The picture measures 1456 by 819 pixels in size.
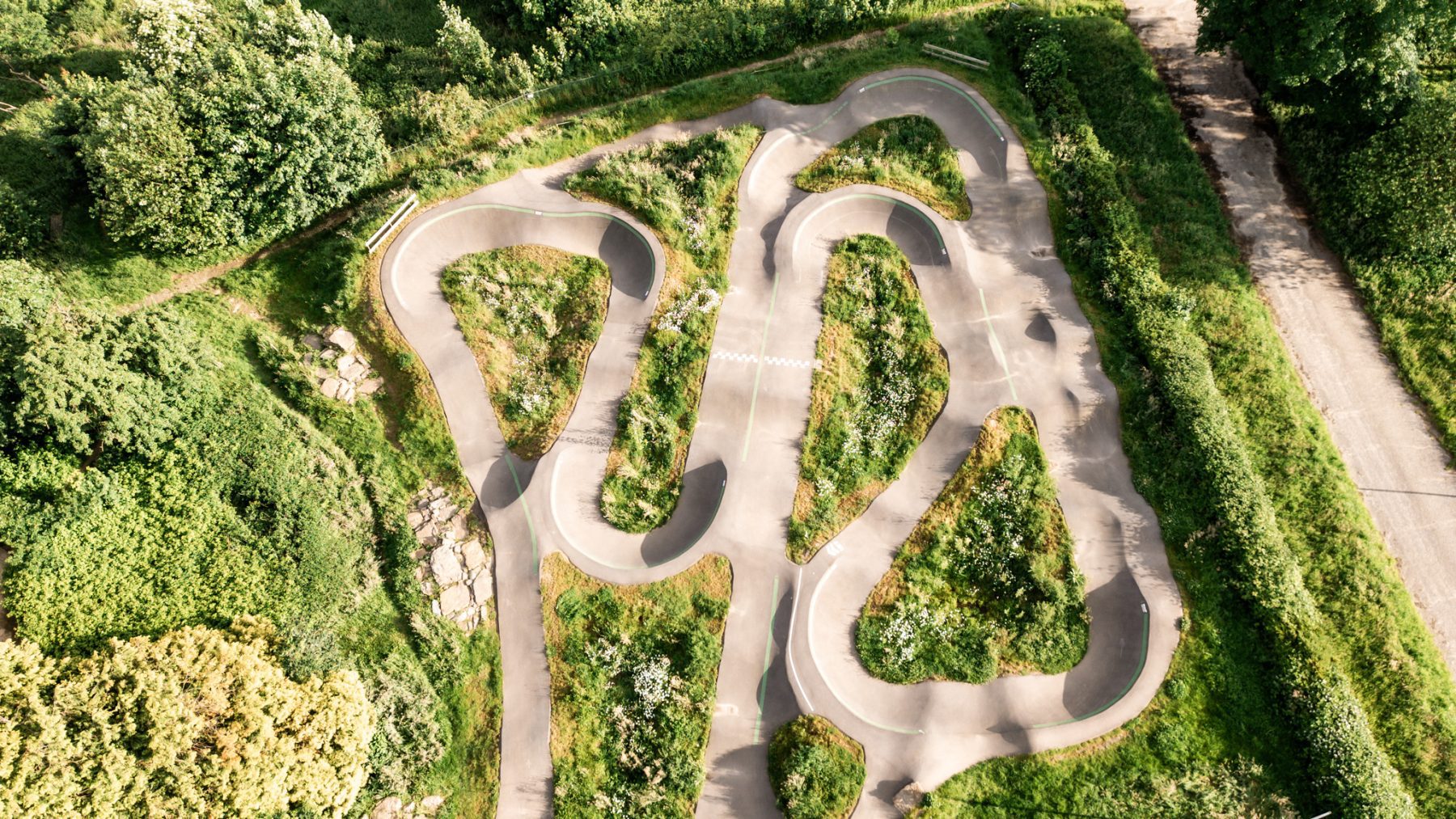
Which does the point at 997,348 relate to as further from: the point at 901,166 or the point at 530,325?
the point at 530,325

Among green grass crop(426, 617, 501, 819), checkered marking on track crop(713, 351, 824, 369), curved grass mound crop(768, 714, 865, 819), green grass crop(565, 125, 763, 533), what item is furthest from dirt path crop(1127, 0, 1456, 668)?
green grass crop(426, 617, 501, 819)

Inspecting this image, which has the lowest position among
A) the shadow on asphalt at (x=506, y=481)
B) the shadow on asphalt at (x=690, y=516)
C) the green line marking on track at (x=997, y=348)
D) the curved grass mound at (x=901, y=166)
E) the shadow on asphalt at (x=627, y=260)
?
the shadow on asphalt at (x=690, y=516)

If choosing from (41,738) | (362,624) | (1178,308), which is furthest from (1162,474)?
(41,738)

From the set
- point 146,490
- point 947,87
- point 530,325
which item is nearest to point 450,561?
point 530,325

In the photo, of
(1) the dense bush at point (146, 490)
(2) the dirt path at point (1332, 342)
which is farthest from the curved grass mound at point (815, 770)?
(2) the dirt path at point (1332, 342)

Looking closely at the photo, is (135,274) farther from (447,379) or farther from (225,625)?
(225,625)

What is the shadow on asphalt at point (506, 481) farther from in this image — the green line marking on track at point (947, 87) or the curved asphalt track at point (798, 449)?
the green line marking on track at point (947, 87)
